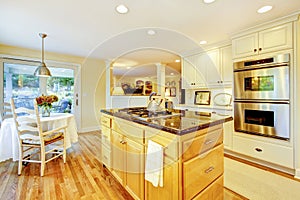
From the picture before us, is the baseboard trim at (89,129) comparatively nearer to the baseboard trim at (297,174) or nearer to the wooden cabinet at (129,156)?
the wooden cabinet at (129,156)

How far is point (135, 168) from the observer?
1.47 meters

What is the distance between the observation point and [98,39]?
313 centimetres

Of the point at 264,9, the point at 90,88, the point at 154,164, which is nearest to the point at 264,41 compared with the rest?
the point at 264,9

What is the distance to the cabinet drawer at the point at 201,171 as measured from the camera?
1.13 meters

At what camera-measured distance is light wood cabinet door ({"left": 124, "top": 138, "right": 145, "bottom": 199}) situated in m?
1.39

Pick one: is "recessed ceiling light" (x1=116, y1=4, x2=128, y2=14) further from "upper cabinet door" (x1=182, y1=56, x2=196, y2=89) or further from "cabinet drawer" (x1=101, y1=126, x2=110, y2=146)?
"upper cabinet door" (x1=182, y1=56, x2=196, y2=89)

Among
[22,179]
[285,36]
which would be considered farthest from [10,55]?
[285,36]

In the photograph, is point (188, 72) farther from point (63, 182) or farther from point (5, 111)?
point (5, 111)

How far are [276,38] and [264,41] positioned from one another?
146 millimetres

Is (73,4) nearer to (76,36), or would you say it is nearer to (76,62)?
(76,36)

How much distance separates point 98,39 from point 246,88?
2.97 metres

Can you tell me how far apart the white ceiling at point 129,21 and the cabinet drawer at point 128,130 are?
1.48 metres

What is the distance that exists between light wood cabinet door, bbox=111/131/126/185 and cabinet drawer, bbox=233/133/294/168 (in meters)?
2.09

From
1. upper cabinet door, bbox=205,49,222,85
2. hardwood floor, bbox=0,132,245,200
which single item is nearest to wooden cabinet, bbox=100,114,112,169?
hardwood floor, bbox=0,132,245,200
